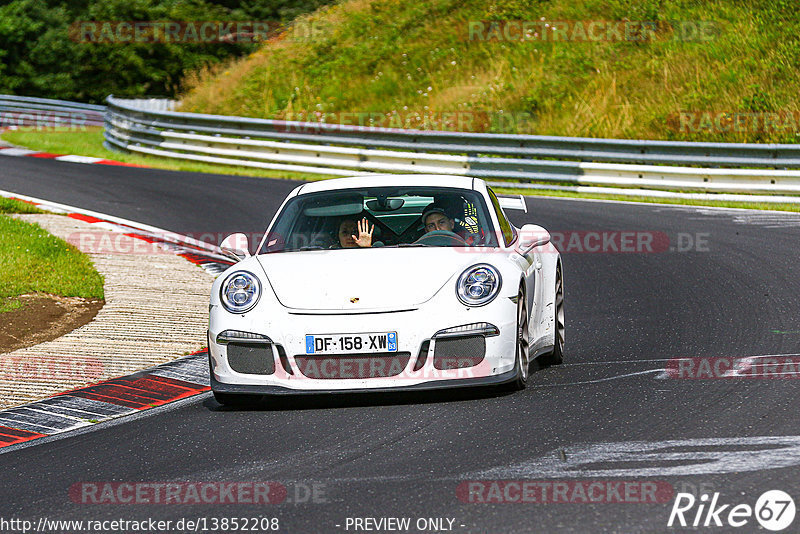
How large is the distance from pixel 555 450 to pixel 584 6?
26793 mm

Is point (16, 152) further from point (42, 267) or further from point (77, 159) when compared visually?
point (42, 267)

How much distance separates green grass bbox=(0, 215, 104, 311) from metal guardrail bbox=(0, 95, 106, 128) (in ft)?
83.0

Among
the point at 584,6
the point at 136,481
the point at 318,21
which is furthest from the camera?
the point at 318,21

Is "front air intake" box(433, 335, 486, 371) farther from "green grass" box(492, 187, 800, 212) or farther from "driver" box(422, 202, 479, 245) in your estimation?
"green grass" box(492, 187, 800, 212)

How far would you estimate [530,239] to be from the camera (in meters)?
7.77

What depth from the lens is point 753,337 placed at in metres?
8.57

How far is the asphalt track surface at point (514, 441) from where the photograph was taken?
16.1ft

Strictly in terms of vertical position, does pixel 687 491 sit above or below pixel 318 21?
below

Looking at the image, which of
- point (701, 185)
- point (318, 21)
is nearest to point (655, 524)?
point (701, 185)

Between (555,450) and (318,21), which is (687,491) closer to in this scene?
(555,450)

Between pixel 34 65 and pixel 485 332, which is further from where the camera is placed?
pixel 34 65

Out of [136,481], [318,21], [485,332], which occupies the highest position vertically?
[318,21]
